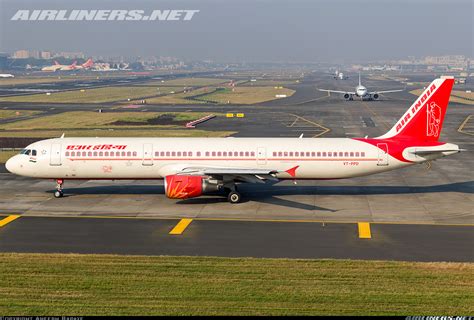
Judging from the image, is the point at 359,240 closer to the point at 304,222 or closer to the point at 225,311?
the point at 304,222

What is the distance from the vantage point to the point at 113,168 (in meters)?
37.9

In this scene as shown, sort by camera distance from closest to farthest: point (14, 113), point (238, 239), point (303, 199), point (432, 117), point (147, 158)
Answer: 1. point (238, 239)
2. point (147, 158)
3. point (432, 117)
4. point (303, 199)
5. point (14, 113)

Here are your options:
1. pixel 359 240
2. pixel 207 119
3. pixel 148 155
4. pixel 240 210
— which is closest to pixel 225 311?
pixel 359 240

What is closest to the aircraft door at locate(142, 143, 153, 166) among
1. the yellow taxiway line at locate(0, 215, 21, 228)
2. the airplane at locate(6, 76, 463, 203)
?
the airplane at locate(6, 76, 463, 203)

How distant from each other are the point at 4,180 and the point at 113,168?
1201cm

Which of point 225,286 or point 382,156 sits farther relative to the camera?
point 382,156

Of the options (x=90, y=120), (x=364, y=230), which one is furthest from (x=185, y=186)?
(x=90, y=120)

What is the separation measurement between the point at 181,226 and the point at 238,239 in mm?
3998

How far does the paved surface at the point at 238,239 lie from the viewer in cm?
2673

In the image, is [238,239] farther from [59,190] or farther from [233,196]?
[59,190]

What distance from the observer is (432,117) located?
37.8 meters

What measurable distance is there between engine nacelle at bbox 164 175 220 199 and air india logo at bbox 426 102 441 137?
14872mm

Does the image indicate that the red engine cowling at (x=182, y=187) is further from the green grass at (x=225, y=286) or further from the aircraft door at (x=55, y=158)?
the green grass at (x=225, y=286)

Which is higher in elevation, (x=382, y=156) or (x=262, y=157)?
(x=262, y=157)
